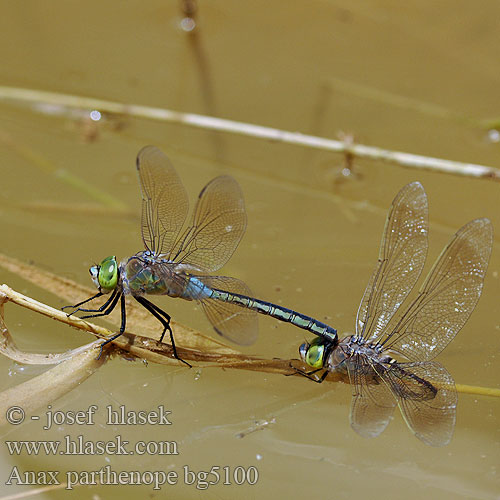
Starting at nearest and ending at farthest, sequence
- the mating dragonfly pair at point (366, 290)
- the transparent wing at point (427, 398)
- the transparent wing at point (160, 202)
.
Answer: the transparent wing at point (427, 398)
the mating dragonfly pair at point (366, 290)
the transparent wing at point (160, 202)

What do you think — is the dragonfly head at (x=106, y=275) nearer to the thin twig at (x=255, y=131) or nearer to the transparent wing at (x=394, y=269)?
the transparent wing at (x=394, y=269)

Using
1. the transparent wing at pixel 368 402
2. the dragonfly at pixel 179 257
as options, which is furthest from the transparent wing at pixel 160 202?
the transparent wing at pixel 368 402

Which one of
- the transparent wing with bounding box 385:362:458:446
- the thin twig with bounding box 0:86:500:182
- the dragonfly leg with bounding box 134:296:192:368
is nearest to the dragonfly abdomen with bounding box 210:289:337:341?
the dragonfly leg with bounding box 134:296:192:368

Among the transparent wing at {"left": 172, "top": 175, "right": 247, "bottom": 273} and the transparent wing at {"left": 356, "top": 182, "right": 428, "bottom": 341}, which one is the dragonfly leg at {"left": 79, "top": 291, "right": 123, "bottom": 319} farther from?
the transparent wing at {"left": 356, "top": 182, "right": 428, "bottom": 341}

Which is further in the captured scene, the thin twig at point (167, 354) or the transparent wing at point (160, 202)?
the transparent wing at point (160, 202)

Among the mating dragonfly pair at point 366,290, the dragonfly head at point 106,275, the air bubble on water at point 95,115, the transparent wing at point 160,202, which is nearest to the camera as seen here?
the mating dragonfly pair at point 366,290

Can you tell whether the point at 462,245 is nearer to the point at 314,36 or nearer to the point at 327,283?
the point at 327,283

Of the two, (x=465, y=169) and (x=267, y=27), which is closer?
(x=465, y=169)

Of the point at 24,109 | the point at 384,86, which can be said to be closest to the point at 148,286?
the point at 24,109
